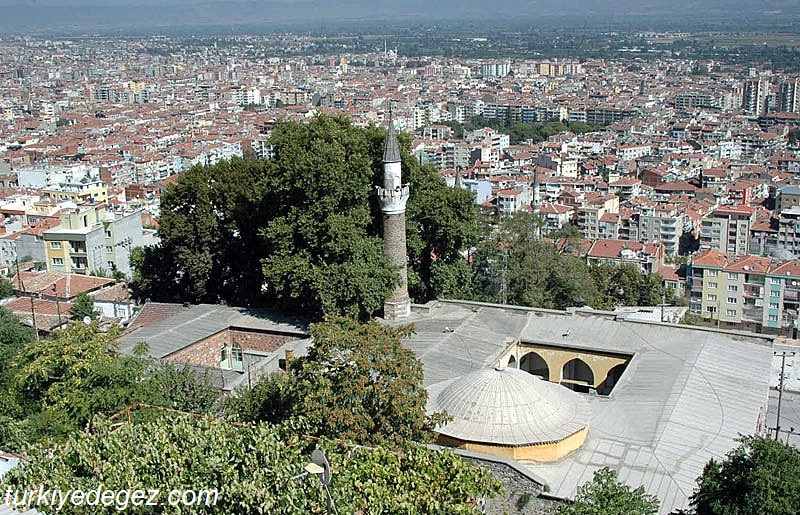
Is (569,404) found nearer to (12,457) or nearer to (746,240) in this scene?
(12,457)

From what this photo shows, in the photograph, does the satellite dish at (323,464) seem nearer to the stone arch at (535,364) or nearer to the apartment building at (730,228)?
the stone arch at (535,364)

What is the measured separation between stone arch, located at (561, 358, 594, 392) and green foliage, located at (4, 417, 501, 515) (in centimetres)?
761

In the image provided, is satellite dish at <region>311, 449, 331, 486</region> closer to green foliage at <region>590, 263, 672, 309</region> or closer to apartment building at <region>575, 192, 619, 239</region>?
green foliage at <region>590, 263, 672, 309</region>

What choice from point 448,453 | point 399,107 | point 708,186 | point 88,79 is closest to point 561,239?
point 448,453

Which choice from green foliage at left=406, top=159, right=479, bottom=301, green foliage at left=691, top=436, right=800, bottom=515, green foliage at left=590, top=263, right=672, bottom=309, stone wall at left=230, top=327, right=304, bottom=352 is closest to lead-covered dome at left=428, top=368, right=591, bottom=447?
green foliage at left=691, top=436, right=800, bottom=515

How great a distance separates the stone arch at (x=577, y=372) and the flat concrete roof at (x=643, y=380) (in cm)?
48

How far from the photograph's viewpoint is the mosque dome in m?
11.0

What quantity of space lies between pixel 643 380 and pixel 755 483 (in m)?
5.55

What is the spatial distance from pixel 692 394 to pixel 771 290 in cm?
2208

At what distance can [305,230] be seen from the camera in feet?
54.1

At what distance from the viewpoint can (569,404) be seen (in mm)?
11797

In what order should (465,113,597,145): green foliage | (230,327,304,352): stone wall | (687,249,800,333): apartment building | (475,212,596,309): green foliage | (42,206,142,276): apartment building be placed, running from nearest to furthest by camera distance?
(230,327,304,352): stone wall < (475,212,596,309): green foliage < (42,206,142,276): apartment building < (687,249,800,333): apartment building < (465,113,597,145): green foliage

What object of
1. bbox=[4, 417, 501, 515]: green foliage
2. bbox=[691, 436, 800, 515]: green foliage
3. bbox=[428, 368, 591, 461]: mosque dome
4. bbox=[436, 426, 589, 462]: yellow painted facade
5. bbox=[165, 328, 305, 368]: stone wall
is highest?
bbox=[4, 417, 501, 515]: green foliage

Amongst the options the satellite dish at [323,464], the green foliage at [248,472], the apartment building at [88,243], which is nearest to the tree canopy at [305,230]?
the apartment building at [88,243]
